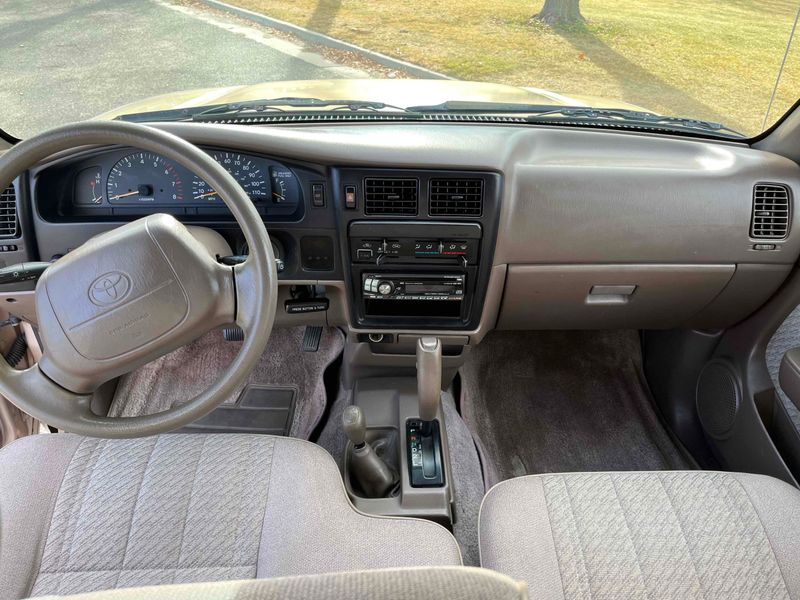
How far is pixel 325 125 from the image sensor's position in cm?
168

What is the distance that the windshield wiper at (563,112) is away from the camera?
1731mm

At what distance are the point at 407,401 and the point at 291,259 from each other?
656mm

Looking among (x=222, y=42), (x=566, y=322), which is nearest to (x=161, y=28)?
(x=222, y=42)

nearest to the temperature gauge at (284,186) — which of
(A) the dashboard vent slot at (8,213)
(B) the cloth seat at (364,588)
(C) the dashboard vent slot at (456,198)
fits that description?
(C) the dashboard vent slot at (456,198)

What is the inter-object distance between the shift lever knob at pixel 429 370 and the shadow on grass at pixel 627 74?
1197mm

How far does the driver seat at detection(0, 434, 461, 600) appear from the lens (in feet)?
4.25

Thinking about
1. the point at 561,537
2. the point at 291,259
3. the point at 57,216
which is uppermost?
the point at 57,216

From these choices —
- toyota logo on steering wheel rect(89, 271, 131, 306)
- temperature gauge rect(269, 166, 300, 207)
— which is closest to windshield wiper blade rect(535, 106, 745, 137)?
temperature gauge rect(269, 166, 300, 207)

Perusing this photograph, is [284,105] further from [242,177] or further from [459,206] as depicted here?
[459,206]

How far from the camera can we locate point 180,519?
1377 mm

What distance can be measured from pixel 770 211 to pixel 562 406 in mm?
1145

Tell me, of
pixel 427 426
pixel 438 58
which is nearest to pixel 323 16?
pixel 438 58

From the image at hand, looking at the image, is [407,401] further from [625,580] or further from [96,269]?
[96,269]

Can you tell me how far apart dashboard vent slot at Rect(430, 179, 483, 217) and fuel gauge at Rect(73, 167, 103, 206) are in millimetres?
927
